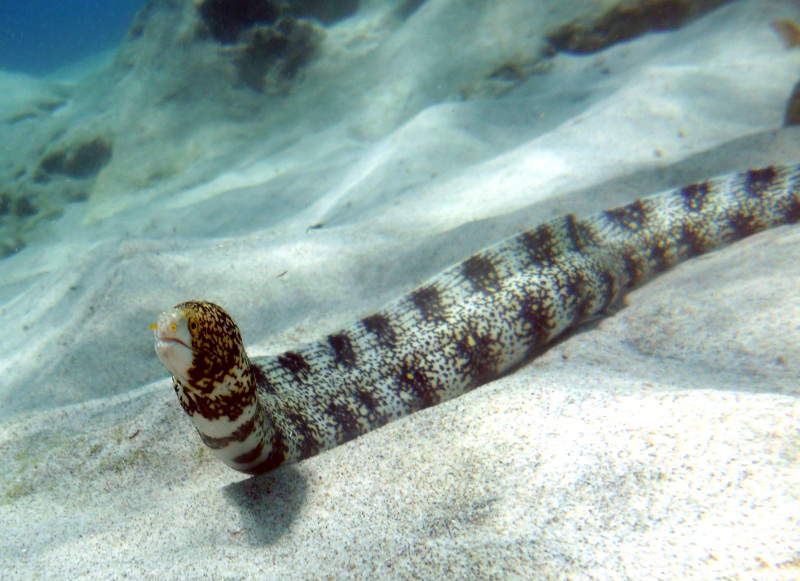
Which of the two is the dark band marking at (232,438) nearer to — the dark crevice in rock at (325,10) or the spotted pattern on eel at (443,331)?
the spotted pattern on eel at (443,331)

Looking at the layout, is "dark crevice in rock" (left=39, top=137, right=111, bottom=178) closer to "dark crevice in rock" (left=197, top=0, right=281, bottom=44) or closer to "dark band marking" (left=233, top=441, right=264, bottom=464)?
"dark crevice in rock" (left=197, top=0, right=281, bottom=44)

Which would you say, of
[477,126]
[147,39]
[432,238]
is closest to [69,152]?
[147,39]

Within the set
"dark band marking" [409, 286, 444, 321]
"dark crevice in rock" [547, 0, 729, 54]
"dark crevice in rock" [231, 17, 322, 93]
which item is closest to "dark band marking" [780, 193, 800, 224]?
"dark band marking" [409, 286, 444, 321]

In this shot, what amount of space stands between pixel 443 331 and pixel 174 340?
1.73 metres

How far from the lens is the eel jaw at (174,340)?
64.4 inches

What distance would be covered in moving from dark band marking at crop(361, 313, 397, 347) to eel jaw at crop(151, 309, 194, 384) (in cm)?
142

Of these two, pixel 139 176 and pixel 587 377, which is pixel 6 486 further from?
pixel 139 176

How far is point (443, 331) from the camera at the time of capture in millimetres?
2975

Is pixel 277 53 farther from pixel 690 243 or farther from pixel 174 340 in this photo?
pixel 174 340

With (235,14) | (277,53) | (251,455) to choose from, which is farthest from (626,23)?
(251,455)

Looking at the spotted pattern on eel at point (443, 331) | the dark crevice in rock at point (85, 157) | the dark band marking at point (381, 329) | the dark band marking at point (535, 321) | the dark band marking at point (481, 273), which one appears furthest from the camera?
the dark crevice in rock at point (85, 157)

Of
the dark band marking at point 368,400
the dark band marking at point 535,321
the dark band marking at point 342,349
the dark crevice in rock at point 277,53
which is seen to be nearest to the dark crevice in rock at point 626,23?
the dark crevice in rock at point 277,53

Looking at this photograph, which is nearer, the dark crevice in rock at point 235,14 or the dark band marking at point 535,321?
the dark band marking at point 535,321

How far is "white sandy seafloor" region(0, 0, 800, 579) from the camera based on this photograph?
1523mm
